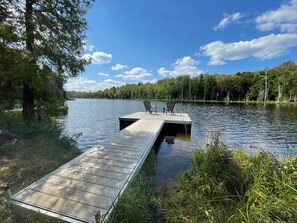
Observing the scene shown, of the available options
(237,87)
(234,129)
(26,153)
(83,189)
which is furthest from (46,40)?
(237,87)

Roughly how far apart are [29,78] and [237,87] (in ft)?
179

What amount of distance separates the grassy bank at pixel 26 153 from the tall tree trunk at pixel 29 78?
397 millimetres

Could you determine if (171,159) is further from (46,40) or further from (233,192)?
(46,40)

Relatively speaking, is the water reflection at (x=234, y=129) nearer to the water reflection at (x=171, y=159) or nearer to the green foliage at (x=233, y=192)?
the green foliage at (x=233, y=192)

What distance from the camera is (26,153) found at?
400 cm

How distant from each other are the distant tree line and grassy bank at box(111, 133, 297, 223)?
4029cm

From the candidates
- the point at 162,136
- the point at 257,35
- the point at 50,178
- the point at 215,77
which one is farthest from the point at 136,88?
the point at 50,178

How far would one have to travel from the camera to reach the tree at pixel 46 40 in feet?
15.3

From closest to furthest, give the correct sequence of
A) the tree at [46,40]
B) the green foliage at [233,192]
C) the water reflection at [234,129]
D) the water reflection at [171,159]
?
the green foliage at [233,192], the water reflection at [171,159], the tree at [46,40], the water reflection at [234,129]

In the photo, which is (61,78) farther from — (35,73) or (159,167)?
(159,167)

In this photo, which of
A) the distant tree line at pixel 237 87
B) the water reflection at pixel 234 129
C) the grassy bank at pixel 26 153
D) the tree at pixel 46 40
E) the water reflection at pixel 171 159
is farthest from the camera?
the distant tree line at pixel 237 87

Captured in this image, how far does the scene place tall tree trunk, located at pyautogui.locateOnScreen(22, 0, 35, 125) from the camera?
4.54m

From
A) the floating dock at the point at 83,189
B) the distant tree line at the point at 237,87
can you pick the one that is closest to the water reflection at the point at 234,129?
the floating dock at the point at 83,189

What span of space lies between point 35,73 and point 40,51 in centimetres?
69
